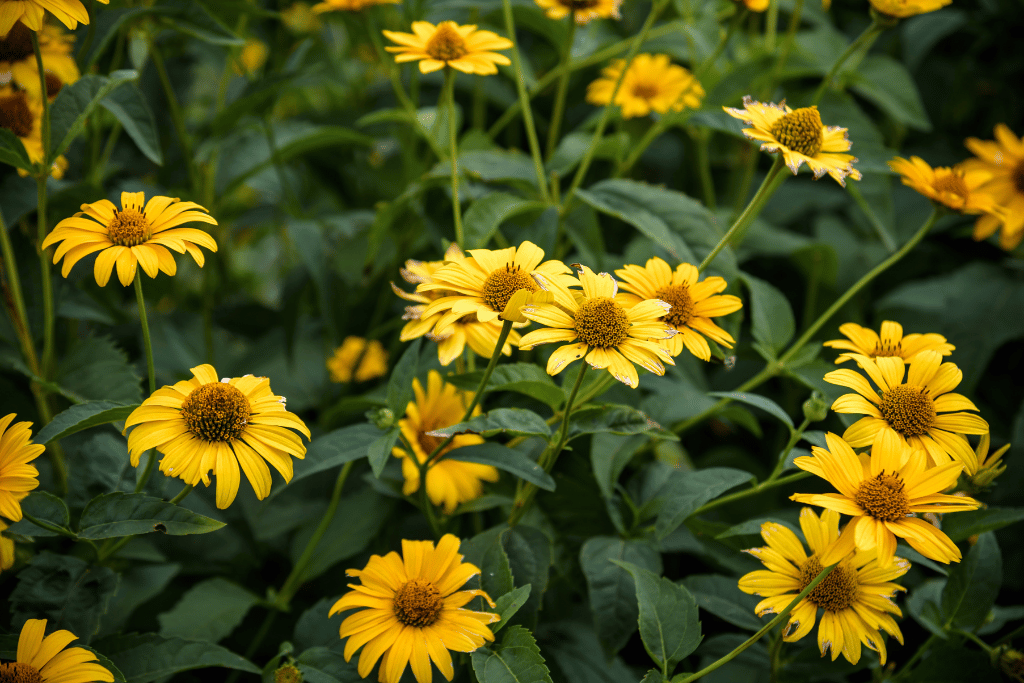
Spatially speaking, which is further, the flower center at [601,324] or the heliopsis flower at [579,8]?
the heliopsis flower at [579,8]

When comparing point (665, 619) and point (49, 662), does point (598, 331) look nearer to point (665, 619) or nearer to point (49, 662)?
point (665, 619)

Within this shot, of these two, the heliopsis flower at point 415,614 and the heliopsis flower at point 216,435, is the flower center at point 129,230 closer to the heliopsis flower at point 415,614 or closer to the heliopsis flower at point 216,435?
the heliopsis flower at point 216,435

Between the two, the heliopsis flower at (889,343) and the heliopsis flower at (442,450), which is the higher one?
the heliopsis flower at (889,343)

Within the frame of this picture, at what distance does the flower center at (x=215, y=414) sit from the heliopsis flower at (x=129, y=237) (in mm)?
143

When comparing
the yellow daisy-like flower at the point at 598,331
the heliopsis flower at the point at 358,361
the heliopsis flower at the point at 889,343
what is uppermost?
the yellow daisy-like flower at the point at 598,331

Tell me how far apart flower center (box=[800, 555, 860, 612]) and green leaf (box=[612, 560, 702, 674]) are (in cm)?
15

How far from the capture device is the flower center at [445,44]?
99 cm

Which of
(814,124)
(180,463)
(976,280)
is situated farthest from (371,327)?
(976,280)

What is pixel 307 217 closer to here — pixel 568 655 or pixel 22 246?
pixel 22 246

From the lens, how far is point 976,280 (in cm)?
149

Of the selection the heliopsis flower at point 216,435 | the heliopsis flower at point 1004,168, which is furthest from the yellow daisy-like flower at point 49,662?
the heliopsis flower at point 1004,168

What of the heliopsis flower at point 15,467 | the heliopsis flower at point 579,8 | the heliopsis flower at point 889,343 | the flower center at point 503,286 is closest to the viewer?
the heliopsis flower at point 15,467

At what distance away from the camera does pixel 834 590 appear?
0.82m

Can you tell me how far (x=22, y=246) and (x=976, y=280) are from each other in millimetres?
1862
